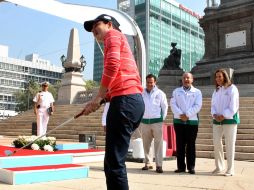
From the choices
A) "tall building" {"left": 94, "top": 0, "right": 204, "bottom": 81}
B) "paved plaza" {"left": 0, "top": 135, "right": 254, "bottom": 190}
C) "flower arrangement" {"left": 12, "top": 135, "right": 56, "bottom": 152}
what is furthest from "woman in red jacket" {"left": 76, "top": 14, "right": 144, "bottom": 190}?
"tall building" {"left": 94, "top": 0, "right": 204, "bottom": 81}

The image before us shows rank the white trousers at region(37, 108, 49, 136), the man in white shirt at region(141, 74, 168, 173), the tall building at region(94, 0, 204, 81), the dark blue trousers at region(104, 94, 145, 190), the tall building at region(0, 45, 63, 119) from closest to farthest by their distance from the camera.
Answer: the dark blue trousers at region(104, 94, 145, 190), the man in white shirt at region(141, 74, 168, 173), the white trousers at region(37, 108, 49, 136), the tall building at region(94, 0, 204, 81), the tall building at region(0, 45, 63, 119)

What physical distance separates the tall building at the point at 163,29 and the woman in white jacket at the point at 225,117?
330ft

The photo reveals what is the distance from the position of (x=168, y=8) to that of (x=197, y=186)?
120804mm

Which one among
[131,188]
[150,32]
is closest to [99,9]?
[131,188]

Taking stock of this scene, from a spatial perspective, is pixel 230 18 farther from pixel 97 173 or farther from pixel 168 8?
pixel 168 8

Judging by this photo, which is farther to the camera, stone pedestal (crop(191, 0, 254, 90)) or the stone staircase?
stone pedestal (crop(191, 0, 254, 90))

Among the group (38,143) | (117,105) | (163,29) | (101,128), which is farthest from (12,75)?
(117,105)

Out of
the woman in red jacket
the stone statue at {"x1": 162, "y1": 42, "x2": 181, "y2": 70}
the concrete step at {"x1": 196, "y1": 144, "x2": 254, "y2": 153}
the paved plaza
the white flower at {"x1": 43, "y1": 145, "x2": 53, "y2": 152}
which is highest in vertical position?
the stone statue at {"x1": 162, "y1": 42, "x2": 181, "y2": 70}

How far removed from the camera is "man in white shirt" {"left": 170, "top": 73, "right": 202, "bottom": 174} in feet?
23.9

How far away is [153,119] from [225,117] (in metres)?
1.43

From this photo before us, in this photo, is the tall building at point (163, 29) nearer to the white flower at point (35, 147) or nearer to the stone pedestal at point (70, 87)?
the stone pedestal at point (70, 87)

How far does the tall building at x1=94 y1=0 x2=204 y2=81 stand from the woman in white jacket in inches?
3965

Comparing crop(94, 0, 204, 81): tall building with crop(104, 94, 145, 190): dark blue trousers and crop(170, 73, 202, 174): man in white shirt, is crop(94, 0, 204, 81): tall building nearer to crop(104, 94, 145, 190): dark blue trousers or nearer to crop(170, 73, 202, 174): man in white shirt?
crop(170, 73, 202, 174): man in white shirt

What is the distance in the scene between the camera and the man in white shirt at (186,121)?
287 inches
